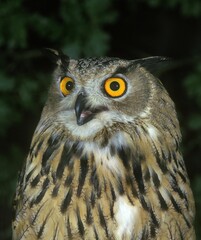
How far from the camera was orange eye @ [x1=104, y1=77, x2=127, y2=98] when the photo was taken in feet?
6.43

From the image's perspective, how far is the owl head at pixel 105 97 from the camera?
6.42 feet

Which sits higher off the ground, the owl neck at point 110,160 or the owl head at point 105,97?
the owl head at point 105,97

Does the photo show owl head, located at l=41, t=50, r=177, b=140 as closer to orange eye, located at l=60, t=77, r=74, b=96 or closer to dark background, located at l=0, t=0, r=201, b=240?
orange eye, located at l=60, t=77, r=74, b=96

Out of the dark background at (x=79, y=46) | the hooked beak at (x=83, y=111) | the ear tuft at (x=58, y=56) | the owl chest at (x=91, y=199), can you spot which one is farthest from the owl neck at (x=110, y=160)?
the dark background at (x=79, y=46)

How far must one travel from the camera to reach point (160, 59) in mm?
2064

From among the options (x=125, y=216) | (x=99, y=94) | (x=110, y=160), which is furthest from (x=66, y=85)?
(x=125, y=216)

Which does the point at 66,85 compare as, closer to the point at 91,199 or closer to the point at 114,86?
the point at 114,86

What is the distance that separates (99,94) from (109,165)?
0.76 feet

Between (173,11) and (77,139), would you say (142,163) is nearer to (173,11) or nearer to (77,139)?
(77,139)

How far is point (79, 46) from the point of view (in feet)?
9.70

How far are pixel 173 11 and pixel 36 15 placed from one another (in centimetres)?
111

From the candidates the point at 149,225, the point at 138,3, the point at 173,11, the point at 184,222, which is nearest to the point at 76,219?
the point at 149,225

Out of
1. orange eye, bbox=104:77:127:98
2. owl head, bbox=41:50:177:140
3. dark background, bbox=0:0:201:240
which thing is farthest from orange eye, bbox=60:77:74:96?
dark background, bbox=0:0:201:240

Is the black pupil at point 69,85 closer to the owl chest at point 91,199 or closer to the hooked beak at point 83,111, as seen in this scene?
the hooked beak at point 83,111
